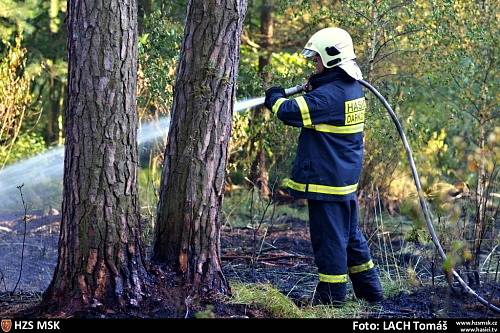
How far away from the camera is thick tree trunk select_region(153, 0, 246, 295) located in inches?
191

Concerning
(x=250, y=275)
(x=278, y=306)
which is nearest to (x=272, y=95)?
(x=278, y=306)

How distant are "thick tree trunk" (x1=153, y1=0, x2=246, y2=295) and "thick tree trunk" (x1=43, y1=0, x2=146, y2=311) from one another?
1.29 ft

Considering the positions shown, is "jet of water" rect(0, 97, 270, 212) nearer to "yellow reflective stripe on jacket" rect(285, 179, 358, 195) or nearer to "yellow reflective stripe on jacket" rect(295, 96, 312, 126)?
"yellow reflective stripe on jacket" rect(285, 179, 358, 195)

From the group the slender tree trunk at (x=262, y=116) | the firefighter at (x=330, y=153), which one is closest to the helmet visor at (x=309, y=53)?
the firefighter at (x=330, y=153)

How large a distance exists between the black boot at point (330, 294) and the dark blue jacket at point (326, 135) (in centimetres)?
57

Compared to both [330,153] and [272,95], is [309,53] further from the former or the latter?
[330,153]

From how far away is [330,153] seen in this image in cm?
524

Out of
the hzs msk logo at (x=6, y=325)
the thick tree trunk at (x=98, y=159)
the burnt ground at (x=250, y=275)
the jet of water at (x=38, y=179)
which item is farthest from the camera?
the jet of water at (x=38, y=179)

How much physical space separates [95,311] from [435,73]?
5800 millimetres

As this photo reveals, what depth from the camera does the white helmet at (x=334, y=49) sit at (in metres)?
5.28

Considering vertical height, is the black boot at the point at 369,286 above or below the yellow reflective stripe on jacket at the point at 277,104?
below

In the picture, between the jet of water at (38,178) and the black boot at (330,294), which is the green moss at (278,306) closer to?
the black boot at (330,294)

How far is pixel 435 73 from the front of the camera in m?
9.11

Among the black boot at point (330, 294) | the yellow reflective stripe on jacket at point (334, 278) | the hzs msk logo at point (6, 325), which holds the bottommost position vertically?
the black boot at point (330, 294)
